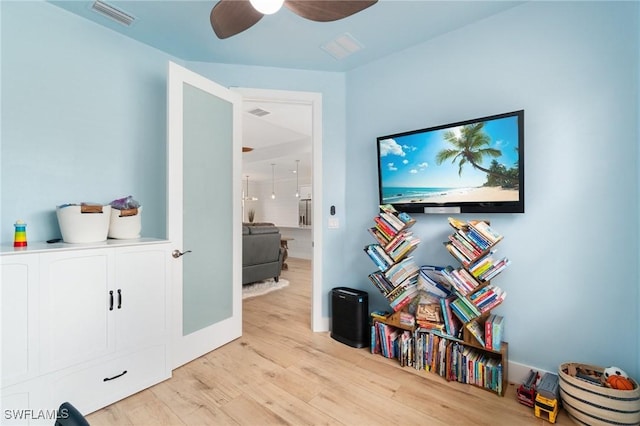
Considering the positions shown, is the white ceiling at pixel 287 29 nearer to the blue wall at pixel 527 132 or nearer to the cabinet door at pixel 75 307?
the blue wall at pixel 527 132

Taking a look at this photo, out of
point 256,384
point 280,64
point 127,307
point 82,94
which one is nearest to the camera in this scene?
point 127,307

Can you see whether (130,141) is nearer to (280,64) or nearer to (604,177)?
(280,64)

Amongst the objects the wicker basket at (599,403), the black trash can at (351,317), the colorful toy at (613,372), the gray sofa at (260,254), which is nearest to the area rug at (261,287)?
the gray sofa at (260,254)

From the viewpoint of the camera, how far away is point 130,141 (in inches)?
95.4

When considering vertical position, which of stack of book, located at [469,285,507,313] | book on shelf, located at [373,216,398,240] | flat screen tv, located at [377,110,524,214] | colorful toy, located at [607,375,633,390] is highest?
flat screen tv, located at [377,110,524,214]

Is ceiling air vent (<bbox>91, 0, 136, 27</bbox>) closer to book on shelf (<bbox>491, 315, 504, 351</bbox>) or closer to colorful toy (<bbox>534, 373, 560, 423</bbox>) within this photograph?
book on shelf (<bbox>491, 315, 504, 351</bbox>)

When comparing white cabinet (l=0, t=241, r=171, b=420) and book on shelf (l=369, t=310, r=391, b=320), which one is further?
book on shelf (l=369, t=310, r=391, b=320)

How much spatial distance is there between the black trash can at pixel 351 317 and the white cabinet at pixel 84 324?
4.64 feet

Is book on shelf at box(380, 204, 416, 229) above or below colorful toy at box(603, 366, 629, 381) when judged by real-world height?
above

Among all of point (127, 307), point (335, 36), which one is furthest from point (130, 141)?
point (335, 36)

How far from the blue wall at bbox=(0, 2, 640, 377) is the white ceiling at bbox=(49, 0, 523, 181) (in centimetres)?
13

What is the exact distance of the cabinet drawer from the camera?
1618mm

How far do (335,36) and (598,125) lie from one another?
1925mm

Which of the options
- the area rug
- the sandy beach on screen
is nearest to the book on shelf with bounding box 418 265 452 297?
the sandy beach on screen
